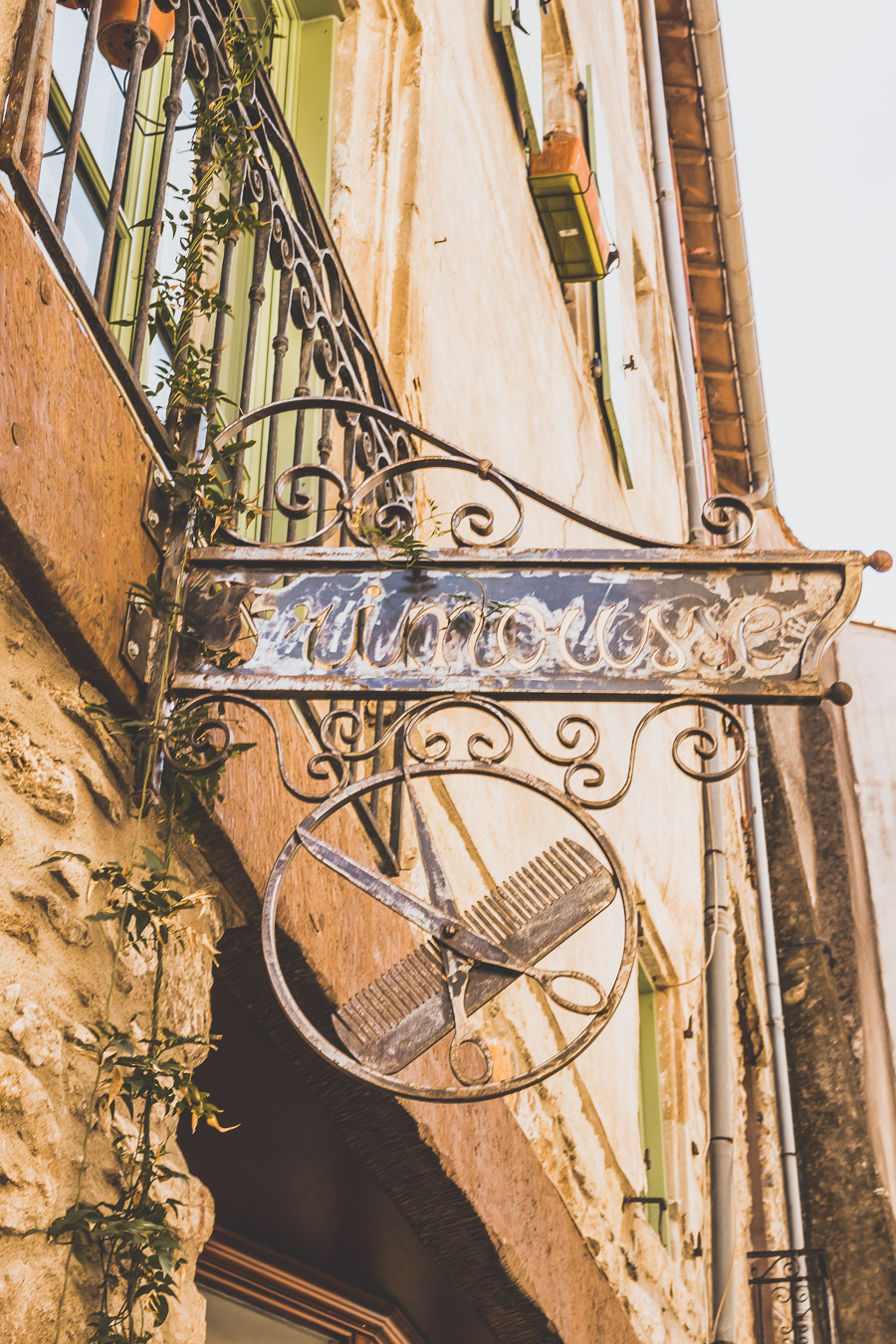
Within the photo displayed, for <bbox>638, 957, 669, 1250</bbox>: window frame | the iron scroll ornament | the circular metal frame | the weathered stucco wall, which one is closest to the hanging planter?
the weathered stucco wall

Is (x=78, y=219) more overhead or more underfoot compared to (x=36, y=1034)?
more overhead

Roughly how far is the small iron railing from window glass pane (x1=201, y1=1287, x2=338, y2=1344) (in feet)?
17.4

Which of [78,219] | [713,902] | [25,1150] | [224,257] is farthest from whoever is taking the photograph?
[713,902]

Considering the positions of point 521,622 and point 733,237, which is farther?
point 733,237

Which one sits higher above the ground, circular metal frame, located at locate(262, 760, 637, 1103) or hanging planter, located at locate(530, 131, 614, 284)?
hanging planter, located at locate(530, 131, 614, 284)

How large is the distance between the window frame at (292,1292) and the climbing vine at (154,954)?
126 cm

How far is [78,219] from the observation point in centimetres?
289

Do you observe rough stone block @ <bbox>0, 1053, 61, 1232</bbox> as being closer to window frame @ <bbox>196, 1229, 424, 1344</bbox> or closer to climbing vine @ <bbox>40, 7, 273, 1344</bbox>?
climbing vine @ <bbox>40, 7, 273, 1344</bbox>

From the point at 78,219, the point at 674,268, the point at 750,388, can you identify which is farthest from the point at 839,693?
the point at 750,388

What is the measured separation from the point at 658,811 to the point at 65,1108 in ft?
16.8

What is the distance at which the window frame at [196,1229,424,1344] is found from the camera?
3209 millimetres

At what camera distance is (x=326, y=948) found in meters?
2.57

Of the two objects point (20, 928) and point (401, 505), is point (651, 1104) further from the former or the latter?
point (20, 928)

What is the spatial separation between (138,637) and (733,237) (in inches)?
388
